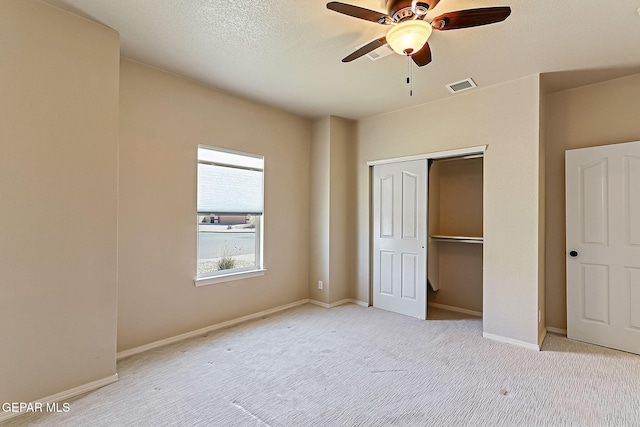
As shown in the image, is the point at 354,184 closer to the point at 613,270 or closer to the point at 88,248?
the point at 613,270

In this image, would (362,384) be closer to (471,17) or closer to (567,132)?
(471,17)

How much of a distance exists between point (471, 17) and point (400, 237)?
2.80 metres

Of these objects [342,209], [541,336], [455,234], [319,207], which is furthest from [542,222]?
[319,207]

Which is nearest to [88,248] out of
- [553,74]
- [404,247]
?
[404,247]

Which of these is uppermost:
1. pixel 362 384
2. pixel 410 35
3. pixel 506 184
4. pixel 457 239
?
pixel 410 35

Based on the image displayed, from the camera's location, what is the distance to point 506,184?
326 cm

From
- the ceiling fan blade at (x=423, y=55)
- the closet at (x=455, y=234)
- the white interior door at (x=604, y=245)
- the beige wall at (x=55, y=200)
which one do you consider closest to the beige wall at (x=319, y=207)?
the closet at (x=455, y=234)

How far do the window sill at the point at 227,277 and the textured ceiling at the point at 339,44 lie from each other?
2.15 m

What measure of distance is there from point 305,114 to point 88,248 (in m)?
3.07

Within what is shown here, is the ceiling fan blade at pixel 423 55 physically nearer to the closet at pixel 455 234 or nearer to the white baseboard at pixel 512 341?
the closet at pixel 455 234

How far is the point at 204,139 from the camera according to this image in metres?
3.46

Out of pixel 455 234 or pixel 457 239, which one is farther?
pixel 455 234

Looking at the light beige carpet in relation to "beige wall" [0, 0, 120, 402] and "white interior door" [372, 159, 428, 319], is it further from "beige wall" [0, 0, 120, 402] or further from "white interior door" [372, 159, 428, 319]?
"white interior door" [372, 159, 428, 319]

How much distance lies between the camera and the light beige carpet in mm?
1986
